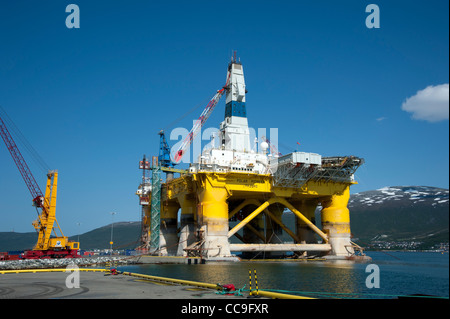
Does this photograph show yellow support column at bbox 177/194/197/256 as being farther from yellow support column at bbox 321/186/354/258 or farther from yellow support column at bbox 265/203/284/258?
yellow support column at bbox 321/186/354/258

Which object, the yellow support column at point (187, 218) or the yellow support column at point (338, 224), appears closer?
the yellow support column at point (338, 224)

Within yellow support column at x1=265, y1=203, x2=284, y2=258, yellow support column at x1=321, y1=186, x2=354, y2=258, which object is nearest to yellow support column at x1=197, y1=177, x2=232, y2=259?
yellow support column at x1=265, y1=203, x2=284, y2=258

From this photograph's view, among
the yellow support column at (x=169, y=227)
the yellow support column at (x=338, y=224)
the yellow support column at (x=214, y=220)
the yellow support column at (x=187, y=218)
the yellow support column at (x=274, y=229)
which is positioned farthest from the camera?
the yellow support column at (x=169, y=227)

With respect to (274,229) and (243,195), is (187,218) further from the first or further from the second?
(274,229)

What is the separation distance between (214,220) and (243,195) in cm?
862

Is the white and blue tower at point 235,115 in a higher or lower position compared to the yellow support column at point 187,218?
higher

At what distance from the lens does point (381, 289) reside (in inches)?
979

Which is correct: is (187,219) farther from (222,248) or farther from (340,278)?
(340,278)

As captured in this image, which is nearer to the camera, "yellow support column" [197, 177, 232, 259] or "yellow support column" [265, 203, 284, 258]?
"yellow support column" [197, 177, 232, 259]

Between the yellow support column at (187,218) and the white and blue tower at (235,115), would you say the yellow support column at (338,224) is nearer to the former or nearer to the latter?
the white and blue tower at (235,115)

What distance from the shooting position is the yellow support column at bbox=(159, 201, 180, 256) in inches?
2579

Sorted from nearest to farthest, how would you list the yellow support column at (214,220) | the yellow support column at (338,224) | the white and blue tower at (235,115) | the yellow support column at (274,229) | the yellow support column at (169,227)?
the yellow support column at (214,220) < the yellow support column at (338,224) < the white and blue tower at (235,115) < the yellow support column at (274,229) < the yellow support column at (169,227)

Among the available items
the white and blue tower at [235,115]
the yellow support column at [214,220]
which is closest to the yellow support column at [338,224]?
the white and blue tower at [235,115]

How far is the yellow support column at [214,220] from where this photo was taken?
45.8 metres
